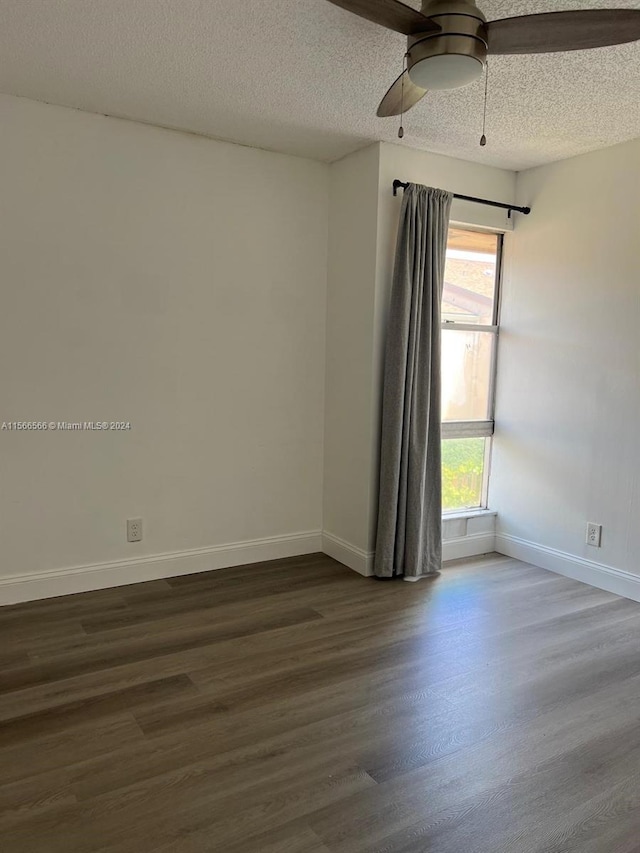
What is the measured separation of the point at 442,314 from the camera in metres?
3.91

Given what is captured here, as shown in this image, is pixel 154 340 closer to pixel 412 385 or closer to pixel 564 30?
pixel 412 385

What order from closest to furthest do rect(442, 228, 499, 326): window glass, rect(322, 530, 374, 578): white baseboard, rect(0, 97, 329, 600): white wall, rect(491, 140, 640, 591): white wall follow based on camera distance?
1. rect(0, 97, 329, 600): white wall
2. rect(491, 140, 640, 591): white wall
3. rect(322, 530, 374, 578): white baseboard
4. rect(442, 228, 499, 326): window glass

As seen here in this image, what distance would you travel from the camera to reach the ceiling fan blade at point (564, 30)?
1.67 meters

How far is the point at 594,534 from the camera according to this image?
11.8 ft

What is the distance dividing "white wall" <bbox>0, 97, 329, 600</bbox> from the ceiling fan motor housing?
1.84 metres

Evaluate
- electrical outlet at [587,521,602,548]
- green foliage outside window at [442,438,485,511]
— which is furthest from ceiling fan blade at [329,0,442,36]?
electrical outlet at [587,521,602,548]

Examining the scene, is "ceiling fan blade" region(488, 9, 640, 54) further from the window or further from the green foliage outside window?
the green foliage outside window

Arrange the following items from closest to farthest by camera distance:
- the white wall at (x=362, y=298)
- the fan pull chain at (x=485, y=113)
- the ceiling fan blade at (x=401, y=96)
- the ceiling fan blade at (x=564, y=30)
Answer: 1. the ceiling fan blade at (x=564, y=30)
2. the ceiling fan blade at (x=401, y=96)
3. the fan pull chain at (x=485, y=113)
4. the white wall at (x=362, y=298)

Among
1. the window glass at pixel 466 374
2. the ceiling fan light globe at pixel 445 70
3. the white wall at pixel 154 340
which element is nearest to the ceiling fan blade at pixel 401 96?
the ceiling fan light globe at pixel 445 70

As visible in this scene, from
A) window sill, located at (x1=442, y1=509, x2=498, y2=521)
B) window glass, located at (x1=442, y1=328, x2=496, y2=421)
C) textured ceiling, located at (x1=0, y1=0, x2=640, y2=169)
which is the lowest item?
window sill, located at (x1=442, y1=509, x2=498, y2=521)

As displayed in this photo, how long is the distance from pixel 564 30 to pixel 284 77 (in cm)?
129

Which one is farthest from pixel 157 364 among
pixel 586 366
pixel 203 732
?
pixel 586 366

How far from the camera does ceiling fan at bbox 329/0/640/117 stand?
1.69 metres

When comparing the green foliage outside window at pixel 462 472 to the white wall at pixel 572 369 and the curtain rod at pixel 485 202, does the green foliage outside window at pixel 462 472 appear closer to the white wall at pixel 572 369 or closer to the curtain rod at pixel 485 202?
the white wall at pixel 572 369
